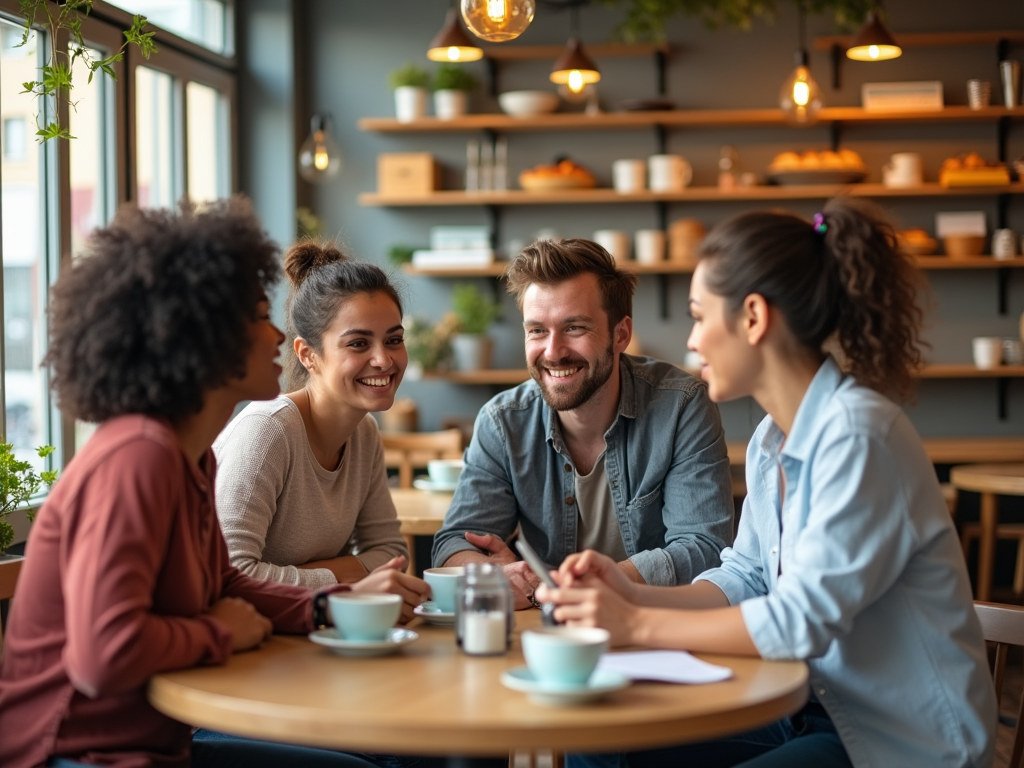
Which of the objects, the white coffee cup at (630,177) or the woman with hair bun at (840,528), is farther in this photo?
the white coffee cup at (630,177)

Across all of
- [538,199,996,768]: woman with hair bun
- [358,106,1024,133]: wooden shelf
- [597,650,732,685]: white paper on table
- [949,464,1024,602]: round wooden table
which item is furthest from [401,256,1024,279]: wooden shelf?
[597,650,732,685]: white paper on table

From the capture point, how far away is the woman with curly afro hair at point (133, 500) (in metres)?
1.43

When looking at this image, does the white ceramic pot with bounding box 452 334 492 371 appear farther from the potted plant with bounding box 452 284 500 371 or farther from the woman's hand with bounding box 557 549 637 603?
the woman's hand with bounding box 557 549 637 603

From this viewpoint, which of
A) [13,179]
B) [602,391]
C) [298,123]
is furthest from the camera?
[298,123]

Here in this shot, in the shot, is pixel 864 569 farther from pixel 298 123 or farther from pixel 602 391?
pixel 298 123

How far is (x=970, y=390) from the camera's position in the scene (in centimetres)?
586

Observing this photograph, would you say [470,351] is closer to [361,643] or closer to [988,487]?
[988,487]

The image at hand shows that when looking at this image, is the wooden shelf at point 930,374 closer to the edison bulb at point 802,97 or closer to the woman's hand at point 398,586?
the edison bulb at point 802,97

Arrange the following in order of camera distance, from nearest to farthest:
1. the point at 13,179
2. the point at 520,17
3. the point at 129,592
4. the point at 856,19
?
the point at 129,592
the point at 520,17
the point at 13,179
the point at 856,19

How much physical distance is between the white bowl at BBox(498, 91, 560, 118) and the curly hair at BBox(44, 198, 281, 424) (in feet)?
14.1

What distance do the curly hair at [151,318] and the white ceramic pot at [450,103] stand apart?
4329 millimetres

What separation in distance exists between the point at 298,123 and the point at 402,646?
15.6 feet

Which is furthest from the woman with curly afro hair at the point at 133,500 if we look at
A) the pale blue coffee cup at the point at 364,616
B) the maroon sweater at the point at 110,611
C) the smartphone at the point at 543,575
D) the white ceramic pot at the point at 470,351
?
the white ceramic pot at the point at 470,351

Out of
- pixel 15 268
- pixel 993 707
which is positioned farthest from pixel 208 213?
pixel 15 268
